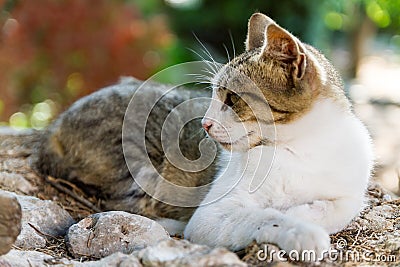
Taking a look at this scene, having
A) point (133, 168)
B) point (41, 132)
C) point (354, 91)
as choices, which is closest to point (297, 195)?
point (133, 168)

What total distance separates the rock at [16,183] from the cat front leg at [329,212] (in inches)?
66.4

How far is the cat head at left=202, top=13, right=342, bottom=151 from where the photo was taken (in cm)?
261

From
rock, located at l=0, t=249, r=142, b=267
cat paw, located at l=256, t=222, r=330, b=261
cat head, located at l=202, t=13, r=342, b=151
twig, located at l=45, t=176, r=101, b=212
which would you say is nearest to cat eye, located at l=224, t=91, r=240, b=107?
cat head, located at l=202, t=13, r=342, b=151

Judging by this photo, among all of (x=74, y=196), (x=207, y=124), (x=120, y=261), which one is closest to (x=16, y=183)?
(x=74, y=196)

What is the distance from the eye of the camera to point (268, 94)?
104 inches

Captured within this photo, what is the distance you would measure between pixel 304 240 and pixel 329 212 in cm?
44

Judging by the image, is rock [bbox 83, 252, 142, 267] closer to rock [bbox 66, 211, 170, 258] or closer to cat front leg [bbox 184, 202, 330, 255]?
rock [bbox 66, 211, 170, 258]

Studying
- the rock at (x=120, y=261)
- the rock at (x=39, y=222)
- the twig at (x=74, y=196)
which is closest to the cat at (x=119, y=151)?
the twig at (x=74, y=196)

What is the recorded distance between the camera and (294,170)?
263 centimetres

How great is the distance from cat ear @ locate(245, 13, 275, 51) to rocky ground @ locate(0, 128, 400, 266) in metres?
0.95

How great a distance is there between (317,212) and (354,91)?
21.1 feet

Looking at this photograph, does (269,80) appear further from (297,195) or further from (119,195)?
(119,195)

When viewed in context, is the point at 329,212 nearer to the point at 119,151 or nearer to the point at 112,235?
the point at 112,235

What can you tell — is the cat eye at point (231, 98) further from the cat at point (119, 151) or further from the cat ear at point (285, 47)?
the cat at point (119, 151)
